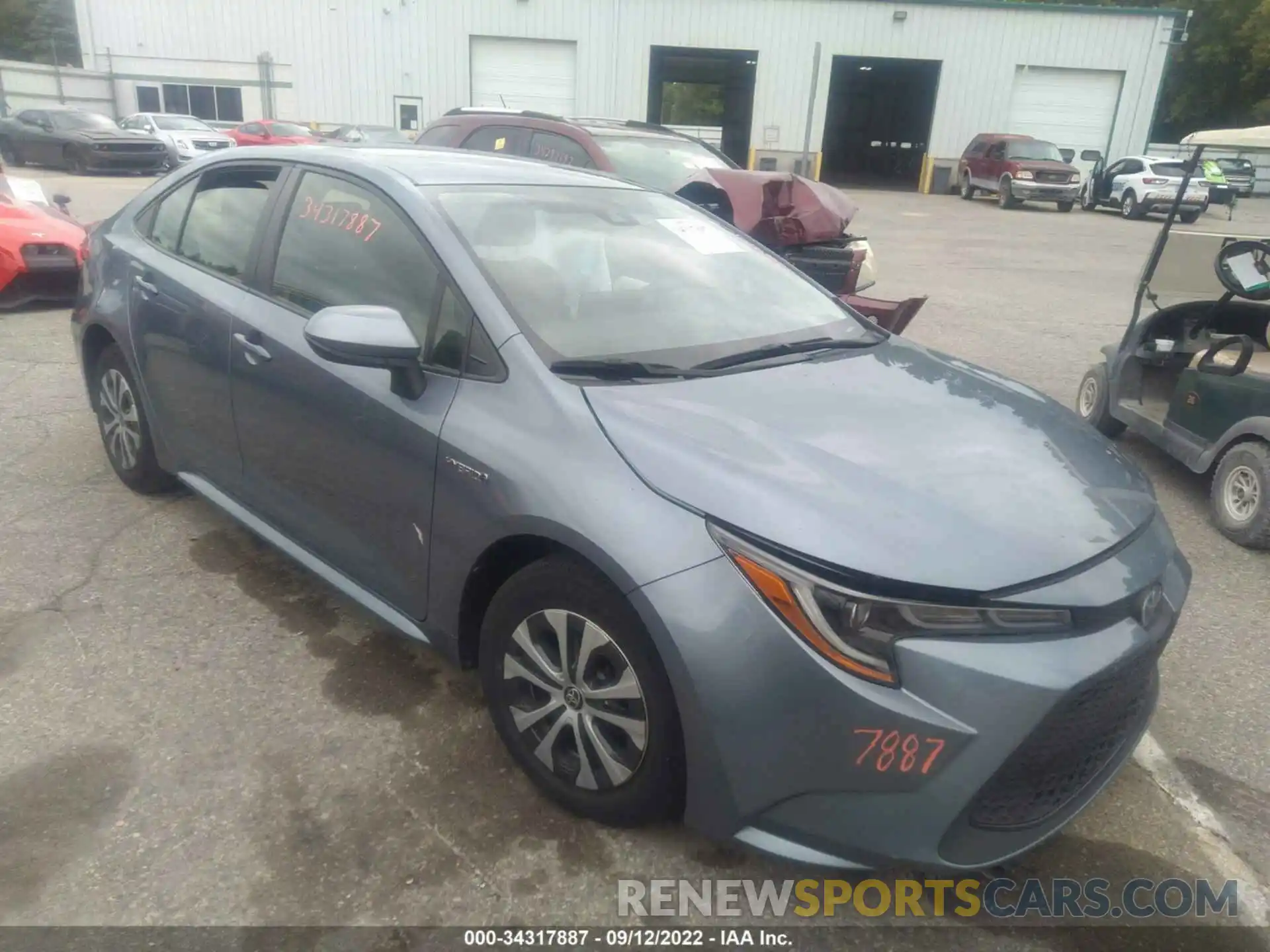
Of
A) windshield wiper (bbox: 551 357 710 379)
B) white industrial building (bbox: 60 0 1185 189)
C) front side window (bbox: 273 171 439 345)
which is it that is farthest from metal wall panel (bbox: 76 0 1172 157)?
windshield wiper (bbox: 551 357 710 379)

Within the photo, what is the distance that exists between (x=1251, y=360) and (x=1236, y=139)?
124cm

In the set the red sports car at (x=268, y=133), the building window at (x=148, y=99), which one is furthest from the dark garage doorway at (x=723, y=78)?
the building window at (x=148, y=99)

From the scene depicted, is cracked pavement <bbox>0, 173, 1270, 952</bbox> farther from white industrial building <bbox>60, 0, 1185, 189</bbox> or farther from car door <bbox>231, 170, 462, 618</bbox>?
white industrial building <bbox>60, 0, 1185, 189</bbox>

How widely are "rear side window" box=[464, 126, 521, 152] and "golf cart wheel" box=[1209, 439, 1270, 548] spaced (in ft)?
20.9

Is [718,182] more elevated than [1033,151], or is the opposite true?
[1033,151]

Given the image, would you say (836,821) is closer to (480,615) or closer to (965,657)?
(965,657)

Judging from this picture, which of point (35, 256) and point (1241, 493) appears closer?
point (1241, 493)

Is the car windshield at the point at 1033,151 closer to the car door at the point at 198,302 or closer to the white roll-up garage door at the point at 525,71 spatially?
the white roll-up garage door at the point at 525,71

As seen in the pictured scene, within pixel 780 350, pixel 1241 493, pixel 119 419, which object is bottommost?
pixel 1241 493

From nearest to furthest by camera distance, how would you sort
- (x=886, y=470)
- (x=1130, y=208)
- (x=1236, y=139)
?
(x=886, y=470), (x=1236, y=139), (x=1130, y=208)

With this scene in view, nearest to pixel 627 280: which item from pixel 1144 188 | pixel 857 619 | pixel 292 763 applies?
pixel 857 619

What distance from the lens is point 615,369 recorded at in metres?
2.53

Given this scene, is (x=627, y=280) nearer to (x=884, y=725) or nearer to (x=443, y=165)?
(x=443, y=165)

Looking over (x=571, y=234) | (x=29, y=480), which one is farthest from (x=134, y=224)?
(x=571, y=234)
